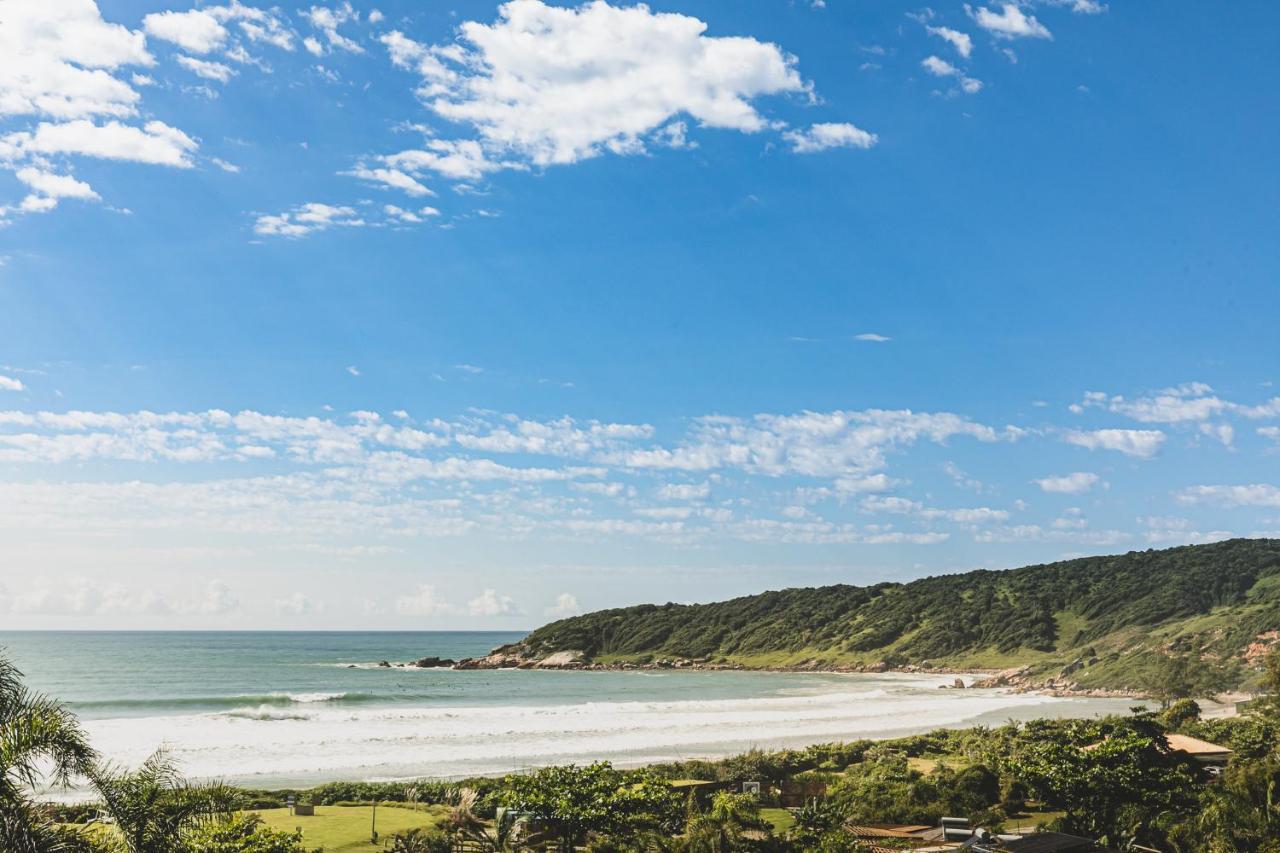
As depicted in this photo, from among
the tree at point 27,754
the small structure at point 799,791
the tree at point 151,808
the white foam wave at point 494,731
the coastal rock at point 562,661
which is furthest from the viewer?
the coastal rock at point 562,661

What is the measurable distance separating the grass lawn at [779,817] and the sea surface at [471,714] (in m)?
18.5

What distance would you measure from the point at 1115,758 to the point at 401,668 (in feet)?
445

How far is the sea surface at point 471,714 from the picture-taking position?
166 feet

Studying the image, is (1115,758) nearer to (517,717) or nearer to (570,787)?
(570,787)

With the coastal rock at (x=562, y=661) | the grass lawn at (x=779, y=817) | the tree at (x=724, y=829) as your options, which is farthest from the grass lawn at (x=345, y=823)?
the coastal rock at (x=562, y=661)

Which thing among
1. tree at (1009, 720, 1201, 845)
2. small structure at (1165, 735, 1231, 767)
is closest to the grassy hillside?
small structure at (1165, 735, 1231, 767)

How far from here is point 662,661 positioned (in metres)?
152

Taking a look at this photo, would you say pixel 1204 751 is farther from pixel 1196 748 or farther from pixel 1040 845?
pixel 1040 845

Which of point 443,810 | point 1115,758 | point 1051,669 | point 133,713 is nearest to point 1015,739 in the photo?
point 1115,758

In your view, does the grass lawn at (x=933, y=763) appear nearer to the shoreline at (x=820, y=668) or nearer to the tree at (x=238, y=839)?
the tree at (x=238, y=839)

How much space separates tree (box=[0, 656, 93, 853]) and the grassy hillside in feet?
319

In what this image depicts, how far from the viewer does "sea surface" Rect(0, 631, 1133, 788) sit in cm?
5056

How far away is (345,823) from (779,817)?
495 inches

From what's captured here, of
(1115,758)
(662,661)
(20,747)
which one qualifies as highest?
(20,747)
